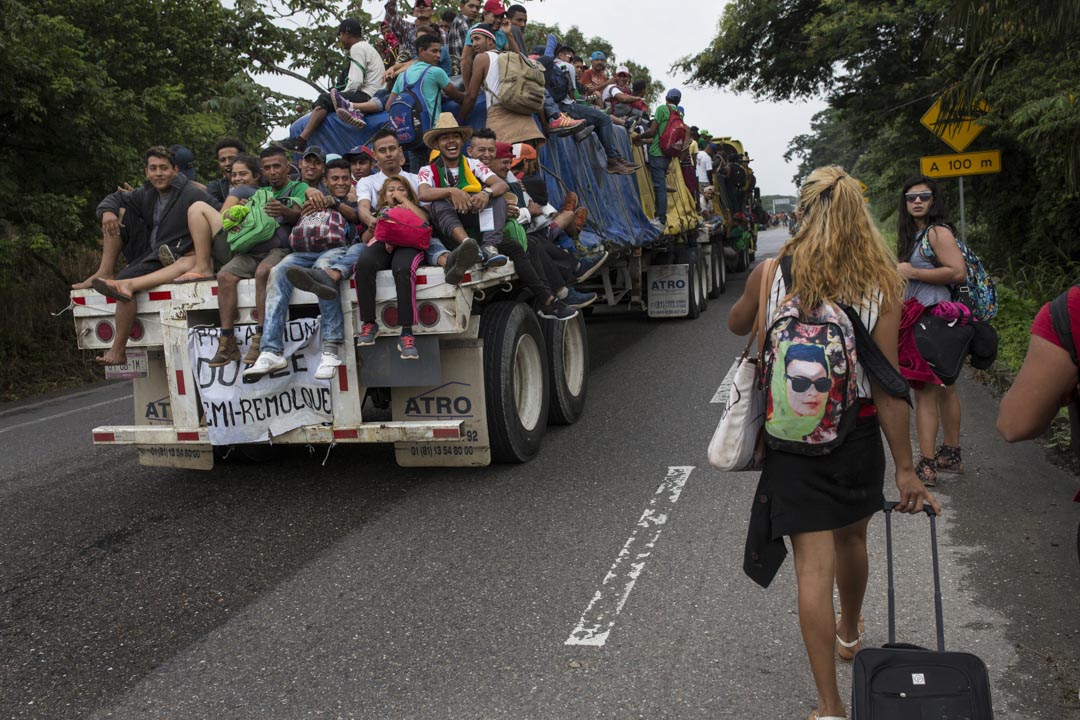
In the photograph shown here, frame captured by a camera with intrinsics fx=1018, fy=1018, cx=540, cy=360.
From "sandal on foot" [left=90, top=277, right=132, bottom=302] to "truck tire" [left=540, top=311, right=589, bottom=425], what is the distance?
111 inches

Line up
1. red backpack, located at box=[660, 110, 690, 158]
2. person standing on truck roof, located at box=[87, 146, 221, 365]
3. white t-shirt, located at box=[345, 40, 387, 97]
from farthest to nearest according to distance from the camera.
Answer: red backpack, located at box=[660, 110, 690, 158], white t-shirt, located at box=[345, 40, 387, 97], person standing on truck roof, located at box=[87, 146, 221, 365]

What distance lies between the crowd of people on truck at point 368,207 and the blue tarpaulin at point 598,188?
0.19 metres

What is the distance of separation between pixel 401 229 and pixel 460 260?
1.51ft

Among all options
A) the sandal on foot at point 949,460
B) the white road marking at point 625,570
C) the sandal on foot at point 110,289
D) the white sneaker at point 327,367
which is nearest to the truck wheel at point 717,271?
the sandal on foot at point 949,460

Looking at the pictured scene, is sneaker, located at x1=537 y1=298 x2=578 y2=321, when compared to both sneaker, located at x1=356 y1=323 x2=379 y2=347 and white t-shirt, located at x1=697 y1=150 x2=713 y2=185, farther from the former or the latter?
white t-shirt, located at x1=697 y1=150 x2=713 y2=185

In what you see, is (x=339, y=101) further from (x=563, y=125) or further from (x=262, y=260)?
(x=262, y=260)

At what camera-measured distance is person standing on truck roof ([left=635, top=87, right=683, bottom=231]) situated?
484 inches

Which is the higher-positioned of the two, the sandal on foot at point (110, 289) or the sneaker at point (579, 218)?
the sneaker at point (579, 218)

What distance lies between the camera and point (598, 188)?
10133 millimetres

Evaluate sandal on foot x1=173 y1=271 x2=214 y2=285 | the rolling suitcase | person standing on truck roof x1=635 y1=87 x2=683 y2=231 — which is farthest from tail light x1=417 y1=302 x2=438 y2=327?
person standing on truck roof x1=635 y1=87 x2=683 y2=231

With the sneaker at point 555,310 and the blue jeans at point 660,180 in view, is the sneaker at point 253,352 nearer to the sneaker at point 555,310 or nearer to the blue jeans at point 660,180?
the sneaker at point 555,310

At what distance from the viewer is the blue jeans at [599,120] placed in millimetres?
10180

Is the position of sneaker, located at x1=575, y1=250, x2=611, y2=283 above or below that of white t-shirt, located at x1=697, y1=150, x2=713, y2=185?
below

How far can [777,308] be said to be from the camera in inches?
124
